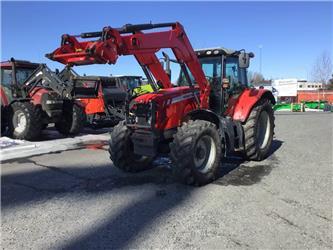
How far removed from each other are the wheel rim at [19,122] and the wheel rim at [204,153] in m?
7.28

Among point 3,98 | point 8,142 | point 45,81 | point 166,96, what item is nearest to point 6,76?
point 3,98

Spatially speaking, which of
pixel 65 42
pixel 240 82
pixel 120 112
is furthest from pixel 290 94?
pixel 65 42

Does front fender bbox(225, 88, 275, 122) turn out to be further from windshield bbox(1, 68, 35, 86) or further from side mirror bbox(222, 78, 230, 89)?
windshield bbox(1, 68, 35, 86)

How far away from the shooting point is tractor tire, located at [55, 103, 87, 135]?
13.6 meters

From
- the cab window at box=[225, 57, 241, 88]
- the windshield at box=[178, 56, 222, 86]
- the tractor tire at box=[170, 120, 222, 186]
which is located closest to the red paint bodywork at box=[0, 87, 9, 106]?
the windshield at box=[178, 56, 222, 86]

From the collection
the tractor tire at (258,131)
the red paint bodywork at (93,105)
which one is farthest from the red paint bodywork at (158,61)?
the red paint bodywork at (93,105)

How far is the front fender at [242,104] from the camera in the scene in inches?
346

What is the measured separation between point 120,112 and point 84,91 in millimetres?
1607

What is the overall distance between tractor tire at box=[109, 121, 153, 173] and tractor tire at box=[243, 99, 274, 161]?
247 centimetres

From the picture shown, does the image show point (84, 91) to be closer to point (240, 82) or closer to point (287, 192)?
point (240, 82)

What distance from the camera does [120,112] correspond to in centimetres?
1584

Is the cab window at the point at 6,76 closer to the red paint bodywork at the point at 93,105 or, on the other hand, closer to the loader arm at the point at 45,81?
the loader arm at the point at 45,81

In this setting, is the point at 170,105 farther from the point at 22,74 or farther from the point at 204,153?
the point at 22,74

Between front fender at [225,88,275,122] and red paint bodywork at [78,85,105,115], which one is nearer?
front fender at [225,88,275,122]
